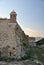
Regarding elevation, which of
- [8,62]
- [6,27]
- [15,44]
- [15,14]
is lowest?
[8,62]

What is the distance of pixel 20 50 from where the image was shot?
31.8 m

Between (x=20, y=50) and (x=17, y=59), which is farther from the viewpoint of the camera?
(x=20, y=50)

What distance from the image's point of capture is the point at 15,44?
30.7 metres

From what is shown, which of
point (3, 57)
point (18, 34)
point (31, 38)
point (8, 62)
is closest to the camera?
point (8, 62)

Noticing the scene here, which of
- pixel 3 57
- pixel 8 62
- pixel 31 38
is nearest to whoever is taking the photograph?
pixel 8 62

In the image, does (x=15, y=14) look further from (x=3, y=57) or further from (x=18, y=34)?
(x=3, y=57)

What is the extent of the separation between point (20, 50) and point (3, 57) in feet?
10.3

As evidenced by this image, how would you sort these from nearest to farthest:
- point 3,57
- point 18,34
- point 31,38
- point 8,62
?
point 8,62
point 3,57
point 18,34
point 31,38

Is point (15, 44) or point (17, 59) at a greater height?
point (15, 44)

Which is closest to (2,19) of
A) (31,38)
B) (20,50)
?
(20,50)

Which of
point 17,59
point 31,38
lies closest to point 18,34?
point 17,59

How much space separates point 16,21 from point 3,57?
5.95m

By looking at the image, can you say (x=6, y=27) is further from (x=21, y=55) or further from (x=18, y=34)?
(x=21, y=55)

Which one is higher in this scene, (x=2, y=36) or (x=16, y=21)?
(x=16, y=21)
